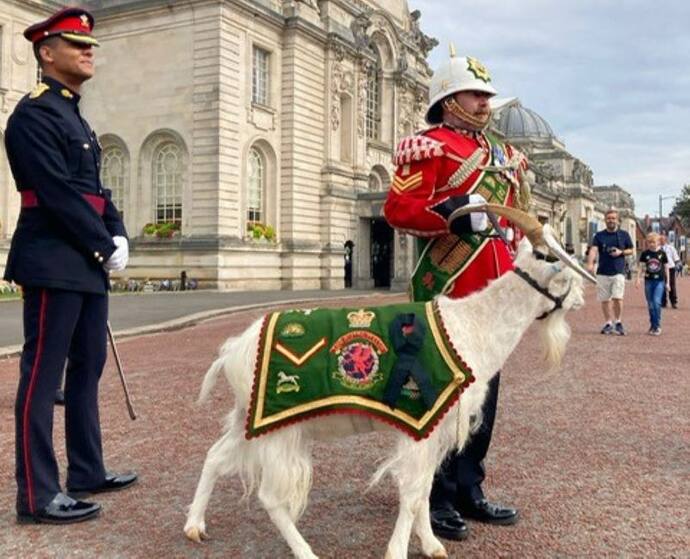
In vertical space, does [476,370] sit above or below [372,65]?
below

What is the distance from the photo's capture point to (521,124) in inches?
2992

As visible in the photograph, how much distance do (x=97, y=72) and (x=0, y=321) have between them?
19501mm

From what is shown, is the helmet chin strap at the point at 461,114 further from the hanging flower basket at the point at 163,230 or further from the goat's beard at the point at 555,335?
the hanging flower basket at the point at 163,230

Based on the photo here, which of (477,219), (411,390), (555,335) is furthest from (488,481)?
(477,219)

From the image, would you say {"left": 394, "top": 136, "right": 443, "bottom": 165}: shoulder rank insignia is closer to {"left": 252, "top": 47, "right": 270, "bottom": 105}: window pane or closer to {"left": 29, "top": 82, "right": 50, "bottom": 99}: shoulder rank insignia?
{"left": 29, "top": 82, "right": 50, "bottom": 99}: shoulder rank insignia

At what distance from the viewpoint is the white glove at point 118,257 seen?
3910 millimetres

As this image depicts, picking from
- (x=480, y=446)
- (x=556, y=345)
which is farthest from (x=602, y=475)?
(x=556, y=345)

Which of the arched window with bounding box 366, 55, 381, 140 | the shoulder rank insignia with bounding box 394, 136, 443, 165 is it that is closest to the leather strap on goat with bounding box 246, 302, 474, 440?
the shoulder rank insignia with bounding box 394, 136, 443, 165

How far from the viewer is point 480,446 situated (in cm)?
385

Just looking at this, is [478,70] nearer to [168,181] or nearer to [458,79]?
[458,79]

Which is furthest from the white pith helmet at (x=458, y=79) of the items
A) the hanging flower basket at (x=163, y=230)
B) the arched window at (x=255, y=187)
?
the arched window at (x=255, y=187)

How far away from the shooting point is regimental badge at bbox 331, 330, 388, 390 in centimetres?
313

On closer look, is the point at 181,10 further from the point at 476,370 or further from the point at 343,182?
the point at 476,370

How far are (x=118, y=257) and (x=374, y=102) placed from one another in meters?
34.4
